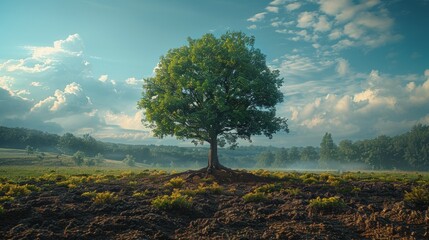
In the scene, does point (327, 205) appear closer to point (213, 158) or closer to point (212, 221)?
point (212, 221)

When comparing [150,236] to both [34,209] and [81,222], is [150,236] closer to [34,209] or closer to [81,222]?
[81,222]

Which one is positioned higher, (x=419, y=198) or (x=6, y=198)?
(x=419, y=198)

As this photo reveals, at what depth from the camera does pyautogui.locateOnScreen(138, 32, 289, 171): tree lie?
26.5 m

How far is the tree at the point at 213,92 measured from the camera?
87.1 ft

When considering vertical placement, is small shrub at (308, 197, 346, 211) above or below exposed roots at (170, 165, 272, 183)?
above

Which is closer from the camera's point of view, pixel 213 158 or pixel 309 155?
pixel 213 158

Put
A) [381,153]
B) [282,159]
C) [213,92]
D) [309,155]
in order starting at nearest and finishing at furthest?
1. [213,92]
2. [381,153]
3. [309,155]
4. [282,159]

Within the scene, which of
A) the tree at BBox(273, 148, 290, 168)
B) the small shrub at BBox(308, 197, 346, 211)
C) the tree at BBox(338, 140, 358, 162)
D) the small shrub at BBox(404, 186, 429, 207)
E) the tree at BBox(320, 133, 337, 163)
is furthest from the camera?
the tree at BBox(273, 148, 290, 168)

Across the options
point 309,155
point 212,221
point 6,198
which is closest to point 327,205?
point 212,221

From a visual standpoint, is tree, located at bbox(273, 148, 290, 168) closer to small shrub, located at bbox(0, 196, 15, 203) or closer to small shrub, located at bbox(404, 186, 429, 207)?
small shrub, located at bbox(404, 186, 429, 207)

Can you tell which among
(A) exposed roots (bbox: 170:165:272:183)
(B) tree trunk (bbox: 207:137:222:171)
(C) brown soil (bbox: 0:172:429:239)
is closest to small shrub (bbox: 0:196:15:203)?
(C) brown soil (bbox: 0:172:429:239)

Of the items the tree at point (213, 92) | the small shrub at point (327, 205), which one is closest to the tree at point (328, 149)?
the tree at point (213, 92)

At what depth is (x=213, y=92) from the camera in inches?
1035

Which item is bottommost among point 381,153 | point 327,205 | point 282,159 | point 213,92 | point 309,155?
point 282,159
